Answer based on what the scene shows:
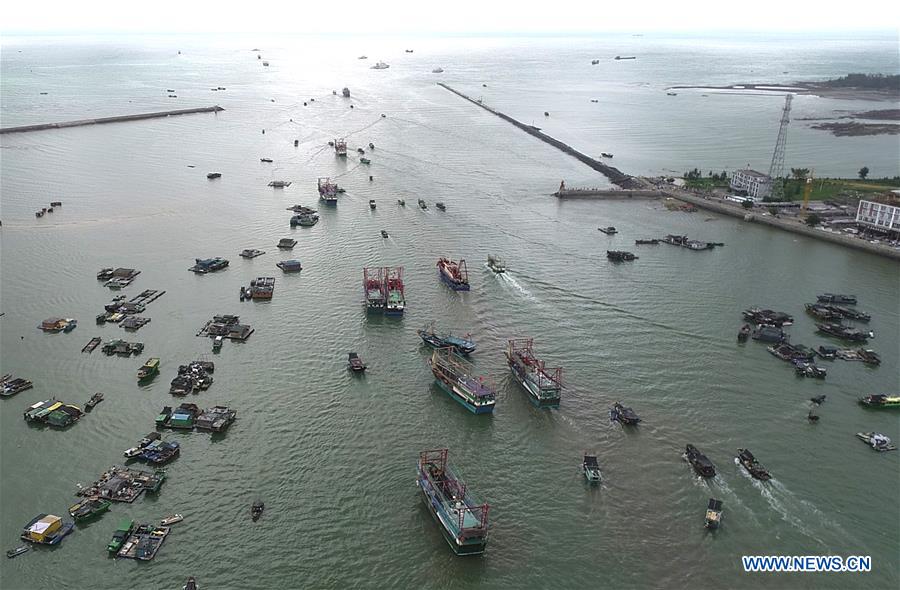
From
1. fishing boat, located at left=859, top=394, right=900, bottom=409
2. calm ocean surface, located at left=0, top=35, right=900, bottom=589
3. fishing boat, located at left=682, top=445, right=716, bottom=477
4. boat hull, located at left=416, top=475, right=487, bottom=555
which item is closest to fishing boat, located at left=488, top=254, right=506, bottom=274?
calm ocean surface, located at left=0, top=35, right=900, bottom=589

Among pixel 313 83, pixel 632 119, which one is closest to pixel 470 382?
pixel 632 119

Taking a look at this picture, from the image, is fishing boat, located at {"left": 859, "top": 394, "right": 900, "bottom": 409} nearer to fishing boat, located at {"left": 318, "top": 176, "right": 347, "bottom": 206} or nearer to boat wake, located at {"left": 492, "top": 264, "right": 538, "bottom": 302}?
boat wake, located at {"left": 492, "top": 264, "right": 538, "bottom": 302}

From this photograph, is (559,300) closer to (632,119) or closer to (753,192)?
(753,192)

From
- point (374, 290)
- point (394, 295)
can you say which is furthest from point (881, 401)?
point (374, 290)

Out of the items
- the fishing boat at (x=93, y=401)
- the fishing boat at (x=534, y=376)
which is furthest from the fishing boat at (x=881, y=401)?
the fishing boat at (x=93, y=401)

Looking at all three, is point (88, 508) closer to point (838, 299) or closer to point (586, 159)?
point (838, 299)

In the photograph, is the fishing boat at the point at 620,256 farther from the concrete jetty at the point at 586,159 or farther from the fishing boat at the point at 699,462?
the fishing boat at the point at 699,462
